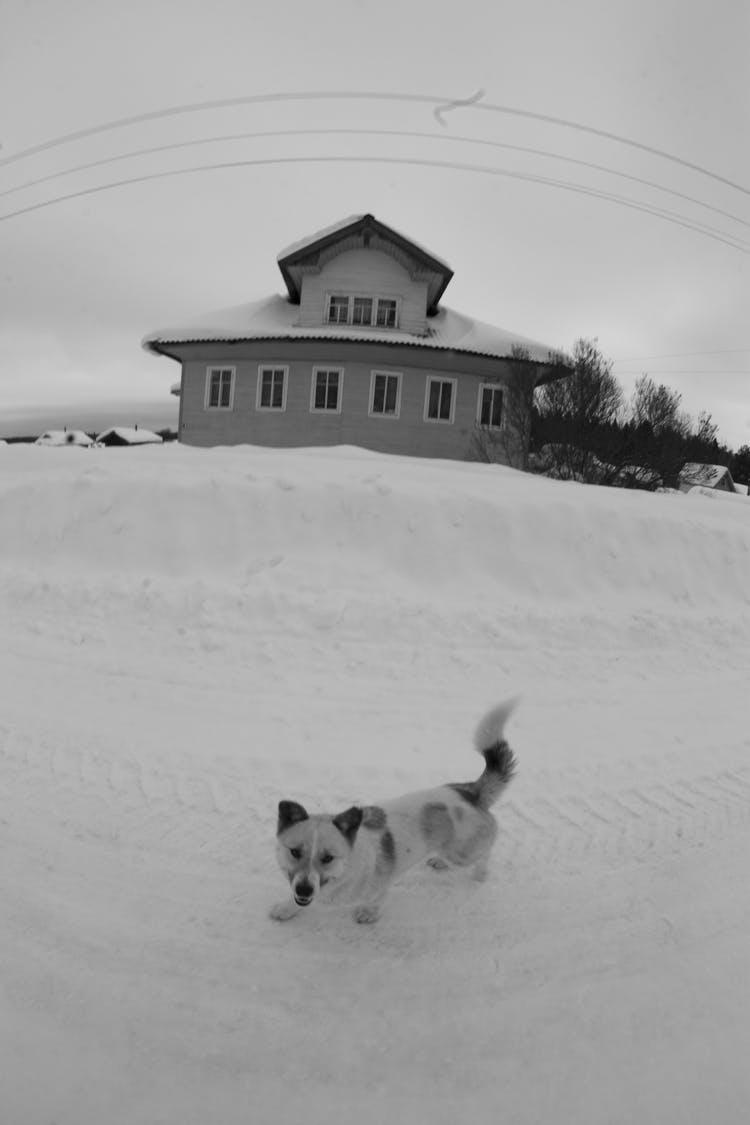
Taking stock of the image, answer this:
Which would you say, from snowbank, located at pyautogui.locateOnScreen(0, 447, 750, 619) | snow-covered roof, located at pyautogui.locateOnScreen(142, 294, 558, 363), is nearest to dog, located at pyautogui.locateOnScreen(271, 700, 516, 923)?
snowbank, located at pyautogui.locateOnScreen(0, 447, 750, 619)

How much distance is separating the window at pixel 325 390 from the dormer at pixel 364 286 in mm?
1711

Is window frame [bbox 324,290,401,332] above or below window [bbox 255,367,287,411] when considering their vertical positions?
above

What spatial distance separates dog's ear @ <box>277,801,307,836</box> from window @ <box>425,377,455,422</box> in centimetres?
1994

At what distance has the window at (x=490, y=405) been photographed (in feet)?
71.1

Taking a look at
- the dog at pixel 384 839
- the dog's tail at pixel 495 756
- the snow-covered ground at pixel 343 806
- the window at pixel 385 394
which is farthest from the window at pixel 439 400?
the dog at pixel 384 839

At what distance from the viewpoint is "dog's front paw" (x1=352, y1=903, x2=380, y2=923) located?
2.93 metres

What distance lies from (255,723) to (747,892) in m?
3.38

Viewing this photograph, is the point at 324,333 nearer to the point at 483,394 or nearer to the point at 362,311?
the point at 362,311

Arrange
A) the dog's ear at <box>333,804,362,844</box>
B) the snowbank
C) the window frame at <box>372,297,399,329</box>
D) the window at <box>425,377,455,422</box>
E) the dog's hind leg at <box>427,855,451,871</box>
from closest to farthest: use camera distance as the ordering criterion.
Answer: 1. the dog's ear at <box>333,804,362,844</box>
2. the dog's hind leg at <box>427,855,451,871</box>
3. the snowbank
4. the window at <box>425,377,455,422</box>
5. the window frame at <box>372,297,399,329</box>

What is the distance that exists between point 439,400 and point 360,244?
19.6 feet

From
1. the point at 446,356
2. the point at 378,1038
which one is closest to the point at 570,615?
the point at 378,1038

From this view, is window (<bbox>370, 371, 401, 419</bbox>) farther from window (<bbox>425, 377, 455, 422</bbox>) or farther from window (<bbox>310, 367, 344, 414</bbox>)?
window (<bbox>310, 367, 344, 414</bbox>)

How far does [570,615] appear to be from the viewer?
7.92m

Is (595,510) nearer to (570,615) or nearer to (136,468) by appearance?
(570,615)
